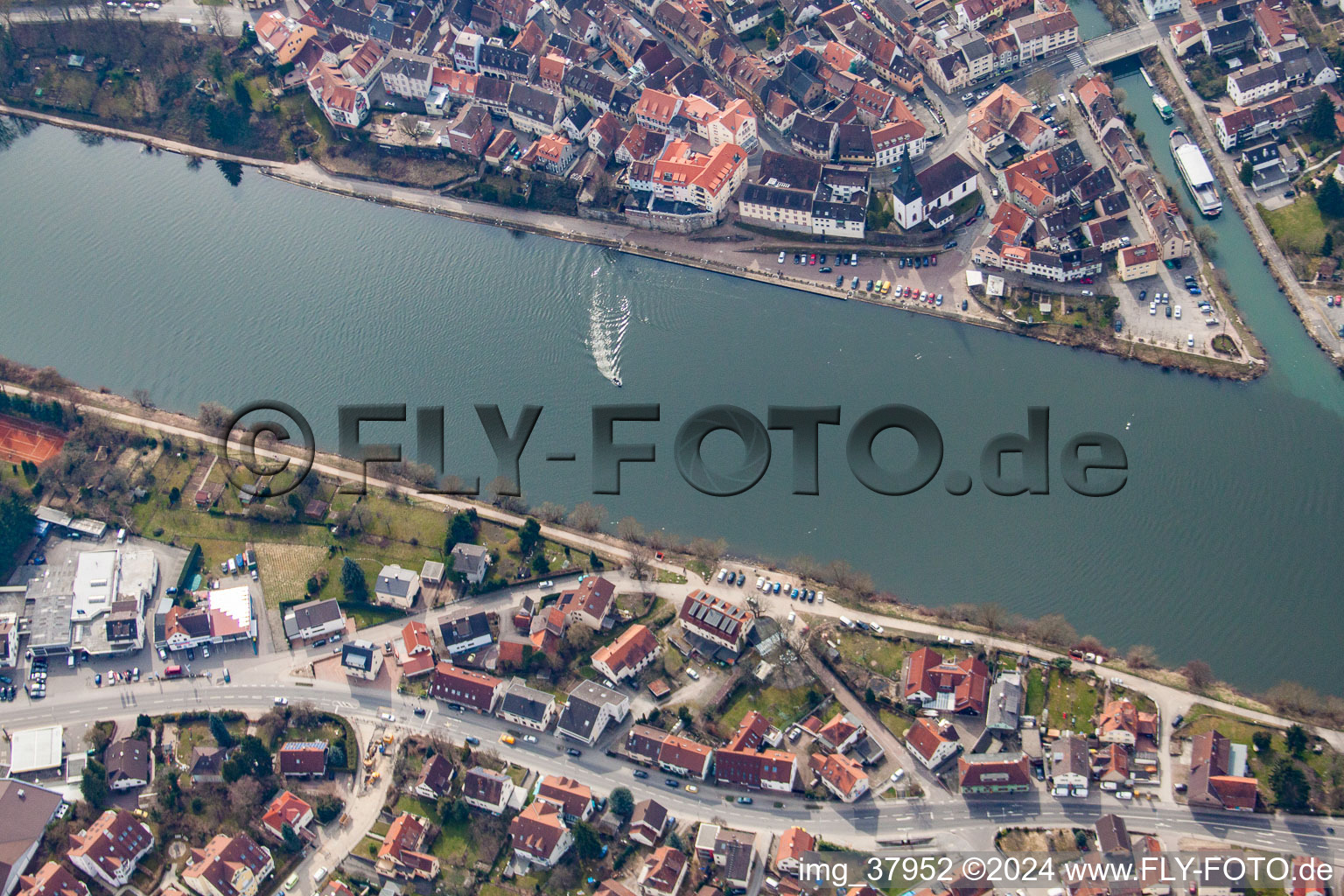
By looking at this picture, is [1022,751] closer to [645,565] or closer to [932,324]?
[645,565]

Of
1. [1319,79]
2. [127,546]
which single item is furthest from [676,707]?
[1319,79]

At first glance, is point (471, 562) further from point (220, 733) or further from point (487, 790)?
point (220, 733)

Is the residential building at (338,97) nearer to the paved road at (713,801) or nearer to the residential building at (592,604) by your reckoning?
the paved road at (713,801)

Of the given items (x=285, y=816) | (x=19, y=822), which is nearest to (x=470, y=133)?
(x=285, y=816)

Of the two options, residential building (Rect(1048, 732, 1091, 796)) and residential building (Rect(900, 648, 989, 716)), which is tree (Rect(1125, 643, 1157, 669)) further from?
residential building (Rect(900, 648, 989, 716))

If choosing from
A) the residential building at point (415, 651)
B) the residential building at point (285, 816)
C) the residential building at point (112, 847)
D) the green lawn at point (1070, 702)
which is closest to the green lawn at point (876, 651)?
the green lawn at point (1070, 702)

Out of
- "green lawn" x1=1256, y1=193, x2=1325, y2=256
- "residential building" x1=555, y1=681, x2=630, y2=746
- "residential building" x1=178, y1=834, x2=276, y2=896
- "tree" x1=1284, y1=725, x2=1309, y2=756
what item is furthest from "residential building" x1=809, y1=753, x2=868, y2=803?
"green lawn" x1=1256, y1=193, x2=1325, y2=256
